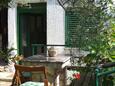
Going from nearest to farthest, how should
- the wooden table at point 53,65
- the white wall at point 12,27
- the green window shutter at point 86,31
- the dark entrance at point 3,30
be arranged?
1. the green window shutter at point 86,31
2. the wooden table at point 53,65
3. the white wall at point 12,27
4. the dark entrance at point 3,30

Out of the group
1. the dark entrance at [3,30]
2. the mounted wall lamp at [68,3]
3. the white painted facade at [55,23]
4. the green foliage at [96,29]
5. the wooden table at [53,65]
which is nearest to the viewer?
the green foliage at [96,29]

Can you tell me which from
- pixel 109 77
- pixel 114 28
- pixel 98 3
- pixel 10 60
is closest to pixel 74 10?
pixel 98 3

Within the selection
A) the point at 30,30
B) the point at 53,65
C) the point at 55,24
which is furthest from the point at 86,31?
the point at 30,30

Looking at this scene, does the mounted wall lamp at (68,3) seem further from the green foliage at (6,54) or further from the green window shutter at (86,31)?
the green foliage at (6,54)

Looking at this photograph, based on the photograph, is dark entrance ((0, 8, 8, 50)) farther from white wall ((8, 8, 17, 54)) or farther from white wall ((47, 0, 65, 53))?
white wall ((47, 0, 65, 53))

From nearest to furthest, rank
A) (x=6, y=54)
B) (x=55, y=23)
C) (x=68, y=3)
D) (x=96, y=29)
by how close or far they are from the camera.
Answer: (x=96, y=29) < (x=68, y=3) < (x=55, y=23) < (x=6, y=54)

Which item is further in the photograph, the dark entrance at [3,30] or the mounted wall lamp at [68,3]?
the dark entrance at [3,30]

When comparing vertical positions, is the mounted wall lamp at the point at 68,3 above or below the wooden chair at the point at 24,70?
above

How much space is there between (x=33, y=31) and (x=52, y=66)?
5667 millimetres

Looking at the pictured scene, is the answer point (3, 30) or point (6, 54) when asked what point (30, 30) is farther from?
point (6, 54)

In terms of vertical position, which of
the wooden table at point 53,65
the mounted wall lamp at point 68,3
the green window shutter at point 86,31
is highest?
the mounted wall lamp at point 68,3

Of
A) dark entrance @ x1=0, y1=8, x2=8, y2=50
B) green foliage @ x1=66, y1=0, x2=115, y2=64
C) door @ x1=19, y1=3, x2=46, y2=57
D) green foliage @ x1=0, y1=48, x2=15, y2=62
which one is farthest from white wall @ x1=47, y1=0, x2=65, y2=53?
→ green foliage @ x1=66, y1=0, x2=115, y2=64

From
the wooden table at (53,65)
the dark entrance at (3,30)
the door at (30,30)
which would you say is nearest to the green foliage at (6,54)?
the dark entrance at (3,30)

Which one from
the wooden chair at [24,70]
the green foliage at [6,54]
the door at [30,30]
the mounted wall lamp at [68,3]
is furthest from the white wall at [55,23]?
the mounted wall lamp at [68,3]
